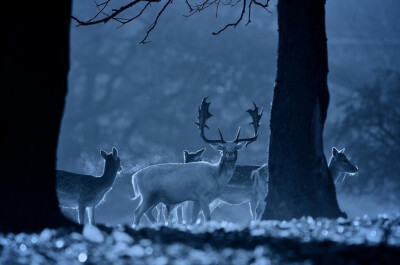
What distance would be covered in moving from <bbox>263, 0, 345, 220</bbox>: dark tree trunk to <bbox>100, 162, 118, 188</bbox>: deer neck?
648cm

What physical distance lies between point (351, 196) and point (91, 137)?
51.3 ft

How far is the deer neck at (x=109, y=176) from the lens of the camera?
1288cm

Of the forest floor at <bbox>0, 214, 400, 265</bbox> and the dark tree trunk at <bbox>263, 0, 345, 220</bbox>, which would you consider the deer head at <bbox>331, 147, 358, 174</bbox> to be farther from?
the forest floor at <bbox>0, 214, 400, 265</bbox>

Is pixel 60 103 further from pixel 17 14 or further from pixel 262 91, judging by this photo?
pixel 262 91

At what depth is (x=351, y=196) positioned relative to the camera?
25328 mm

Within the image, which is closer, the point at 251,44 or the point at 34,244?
the point at 34,244

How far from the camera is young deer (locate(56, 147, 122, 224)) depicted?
12734 mm

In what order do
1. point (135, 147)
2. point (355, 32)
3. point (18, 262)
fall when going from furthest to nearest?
point (355, 32)
point (135, 147)
point (18, 262)

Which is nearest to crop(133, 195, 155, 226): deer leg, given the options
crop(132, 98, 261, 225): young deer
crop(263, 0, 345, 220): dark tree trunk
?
crop(132, 98, 261, 225): young deer

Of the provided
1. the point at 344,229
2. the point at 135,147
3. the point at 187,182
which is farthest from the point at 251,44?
the point at 344,229

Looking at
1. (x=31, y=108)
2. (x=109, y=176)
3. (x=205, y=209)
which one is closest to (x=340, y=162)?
(x=205, y=209)

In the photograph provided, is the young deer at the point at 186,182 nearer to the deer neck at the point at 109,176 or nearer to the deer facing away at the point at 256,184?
the deer facing away at the point at 256,184

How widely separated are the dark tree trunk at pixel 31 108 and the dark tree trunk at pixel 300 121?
2.96 m

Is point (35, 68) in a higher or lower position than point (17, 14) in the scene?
lower
